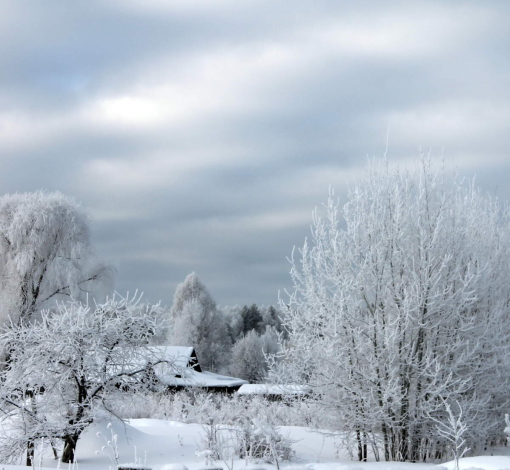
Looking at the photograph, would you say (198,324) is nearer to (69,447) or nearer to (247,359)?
(247,359)

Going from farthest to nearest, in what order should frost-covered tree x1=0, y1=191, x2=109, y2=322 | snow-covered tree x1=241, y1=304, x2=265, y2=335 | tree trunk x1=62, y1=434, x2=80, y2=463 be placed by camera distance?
snow-covered tree x1=241, y1=304, x2=265, y2=335
frost-covered tree x1=0, y1=191, x2=109, y2=322
tree trunk x1=62, y1=434, x2=80, y2=463

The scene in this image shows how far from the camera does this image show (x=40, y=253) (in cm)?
2427

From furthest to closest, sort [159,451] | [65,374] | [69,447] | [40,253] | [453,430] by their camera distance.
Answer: [40,253] → [159,451] → [69,447] → [65,374] → [453,430]

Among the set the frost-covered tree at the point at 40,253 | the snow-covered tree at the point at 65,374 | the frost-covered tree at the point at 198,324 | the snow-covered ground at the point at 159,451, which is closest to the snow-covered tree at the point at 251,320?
the frost-covered tree at the point at 198,324

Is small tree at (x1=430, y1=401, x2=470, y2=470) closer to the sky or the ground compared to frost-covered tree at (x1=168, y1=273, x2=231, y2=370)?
closer to the ground

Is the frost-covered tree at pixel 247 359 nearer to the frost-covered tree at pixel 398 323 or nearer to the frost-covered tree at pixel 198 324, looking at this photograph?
the frost-covered tree at pixel 198 324

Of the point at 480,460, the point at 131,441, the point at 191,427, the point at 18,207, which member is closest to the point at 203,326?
the point at 18,207

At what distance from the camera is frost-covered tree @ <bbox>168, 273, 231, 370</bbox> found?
4950 centimetres

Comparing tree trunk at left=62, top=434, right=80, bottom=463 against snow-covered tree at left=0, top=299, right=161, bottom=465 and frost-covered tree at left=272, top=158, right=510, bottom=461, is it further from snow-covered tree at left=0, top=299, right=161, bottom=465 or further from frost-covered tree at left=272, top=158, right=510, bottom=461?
frost-covered tree at left=272, top=158, right=510, bottom=461

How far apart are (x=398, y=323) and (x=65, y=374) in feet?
19.1

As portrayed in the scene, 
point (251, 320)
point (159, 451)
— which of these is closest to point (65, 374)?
point (159, 451)

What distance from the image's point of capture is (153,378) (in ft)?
38.0

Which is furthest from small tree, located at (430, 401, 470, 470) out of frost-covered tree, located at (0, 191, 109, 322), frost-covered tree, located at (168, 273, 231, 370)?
frost-covered tree, located at (168, 273, 231, 370)

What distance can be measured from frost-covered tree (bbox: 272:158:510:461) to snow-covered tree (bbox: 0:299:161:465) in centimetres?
319
